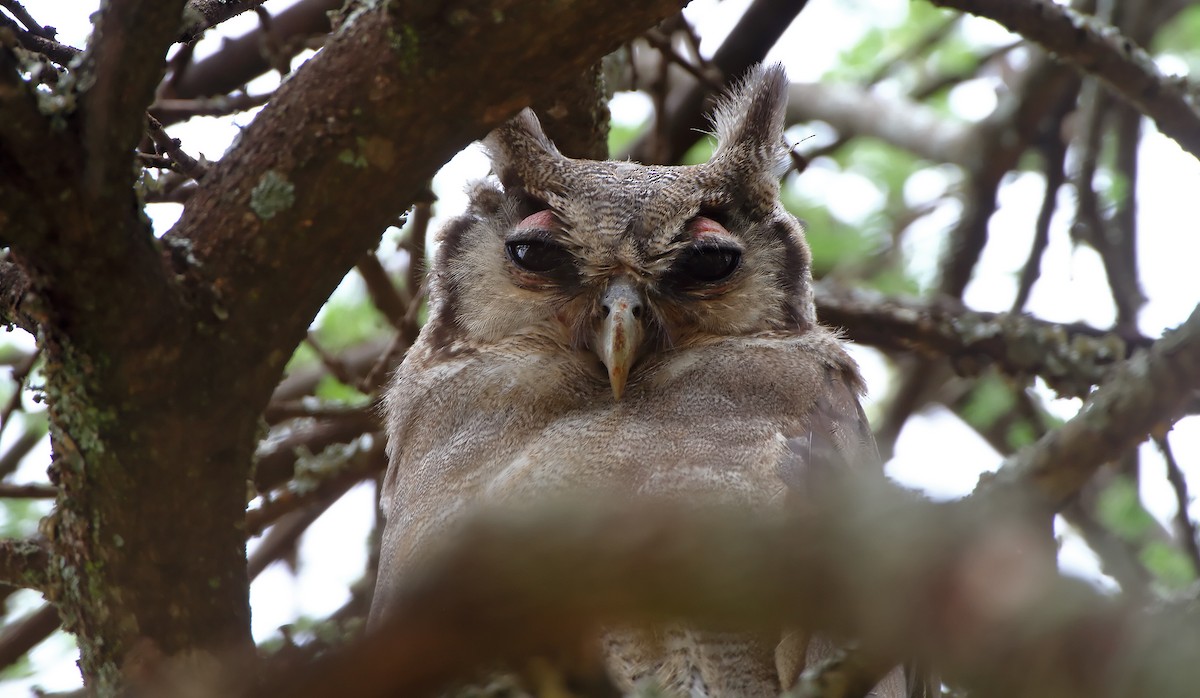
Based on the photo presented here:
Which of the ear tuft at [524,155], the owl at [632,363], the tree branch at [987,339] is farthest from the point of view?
the tree branch at [987,339]

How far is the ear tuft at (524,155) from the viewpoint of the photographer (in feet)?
11.9

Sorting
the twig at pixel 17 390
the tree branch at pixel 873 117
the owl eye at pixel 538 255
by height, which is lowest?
the twig at pixel 17 390

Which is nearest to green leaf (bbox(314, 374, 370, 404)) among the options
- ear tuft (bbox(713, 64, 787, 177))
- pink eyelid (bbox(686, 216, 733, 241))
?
ear tuft (bbox(713, 64, 787, 177))

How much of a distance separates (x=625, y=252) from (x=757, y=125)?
2.54ft

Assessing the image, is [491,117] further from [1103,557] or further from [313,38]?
[1103,557]

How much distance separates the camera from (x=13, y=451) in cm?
491

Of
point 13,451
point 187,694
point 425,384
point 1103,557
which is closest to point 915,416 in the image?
point 1103,557

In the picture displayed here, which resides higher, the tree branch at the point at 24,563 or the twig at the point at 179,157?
the twig at the point at 179,157

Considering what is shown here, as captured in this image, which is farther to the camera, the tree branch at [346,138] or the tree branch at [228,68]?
the tree branch at [228,68]

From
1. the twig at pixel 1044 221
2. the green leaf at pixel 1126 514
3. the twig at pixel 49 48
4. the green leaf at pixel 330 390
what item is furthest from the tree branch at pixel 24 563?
the green leaf at pixel 1126 514

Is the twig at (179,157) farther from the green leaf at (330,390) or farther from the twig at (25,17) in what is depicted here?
the green leaf at (330,390)

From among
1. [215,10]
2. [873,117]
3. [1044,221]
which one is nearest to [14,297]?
[215,10]

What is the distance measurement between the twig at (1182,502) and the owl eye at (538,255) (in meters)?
1.98

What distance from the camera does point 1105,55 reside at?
153 inches
